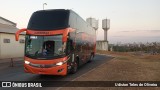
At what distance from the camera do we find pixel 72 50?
1399 centimetres

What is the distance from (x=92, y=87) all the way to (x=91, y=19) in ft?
203

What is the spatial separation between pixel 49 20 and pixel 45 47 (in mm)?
1781

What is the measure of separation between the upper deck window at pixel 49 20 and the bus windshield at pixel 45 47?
665 mm

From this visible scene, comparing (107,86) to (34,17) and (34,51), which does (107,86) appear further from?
(34,17)

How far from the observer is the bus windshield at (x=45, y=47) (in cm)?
1222

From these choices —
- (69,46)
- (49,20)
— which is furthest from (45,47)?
(49,20)

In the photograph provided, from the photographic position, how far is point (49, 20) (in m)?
13.0

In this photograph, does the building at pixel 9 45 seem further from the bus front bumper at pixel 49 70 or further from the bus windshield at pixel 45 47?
the bus front bumper at pixel 49 70

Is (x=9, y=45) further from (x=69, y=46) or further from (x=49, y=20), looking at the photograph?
(x=69, y=46)

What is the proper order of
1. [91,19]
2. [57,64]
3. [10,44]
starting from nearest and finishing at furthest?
[57,64] → [10,44] → [91,19]

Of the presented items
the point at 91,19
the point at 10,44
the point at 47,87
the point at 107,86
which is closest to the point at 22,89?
the point at 47,87

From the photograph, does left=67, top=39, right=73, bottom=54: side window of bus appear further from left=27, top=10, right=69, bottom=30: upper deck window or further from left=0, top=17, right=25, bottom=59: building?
left=0, top=17, right=25, bottom=59: building

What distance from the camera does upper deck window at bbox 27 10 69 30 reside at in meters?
12.8

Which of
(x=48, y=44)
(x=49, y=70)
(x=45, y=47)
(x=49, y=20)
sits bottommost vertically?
(x=49, y=70)
